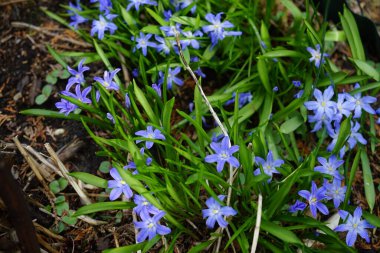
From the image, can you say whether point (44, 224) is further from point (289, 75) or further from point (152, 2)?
point (289, 75)

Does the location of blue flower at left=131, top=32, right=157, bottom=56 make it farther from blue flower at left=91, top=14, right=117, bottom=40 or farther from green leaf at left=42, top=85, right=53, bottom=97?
green leaf at left=42, top=85, right=53, bottom=97

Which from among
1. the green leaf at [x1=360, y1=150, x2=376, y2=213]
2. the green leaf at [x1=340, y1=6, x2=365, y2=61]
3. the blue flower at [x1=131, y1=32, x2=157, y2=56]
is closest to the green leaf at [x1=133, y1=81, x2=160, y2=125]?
the blue flower at [x1=131, y1=32, x2=157, y2=56]

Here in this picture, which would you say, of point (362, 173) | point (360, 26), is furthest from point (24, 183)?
point (360, 26)

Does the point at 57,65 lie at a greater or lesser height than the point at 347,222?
greater

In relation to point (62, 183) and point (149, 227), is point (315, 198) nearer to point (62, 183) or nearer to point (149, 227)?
point (149, 227)

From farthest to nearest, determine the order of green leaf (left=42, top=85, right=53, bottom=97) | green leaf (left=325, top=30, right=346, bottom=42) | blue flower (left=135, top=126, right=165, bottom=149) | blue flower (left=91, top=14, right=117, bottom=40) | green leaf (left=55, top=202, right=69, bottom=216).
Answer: green leaf (left=325, top=30, right=346, bottom=42) < green leaf (left=42, top=85, right=53, bottom=97) < blue flower (left=91, top=14, right=117, bottom=40) < green leaf (left=55, top=202, right=69, bottom=216) < blue flower (left=135, top=126, right=165, bottom=149)

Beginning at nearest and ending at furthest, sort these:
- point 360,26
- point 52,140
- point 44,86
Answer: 1. point 52,140
2. point 44,86
3. point 360,26

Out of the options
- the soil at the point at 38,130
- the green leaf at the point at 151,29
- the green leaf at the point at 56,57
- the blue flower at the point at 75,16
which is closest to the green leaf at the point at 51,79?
the soil at the point at 38,130
